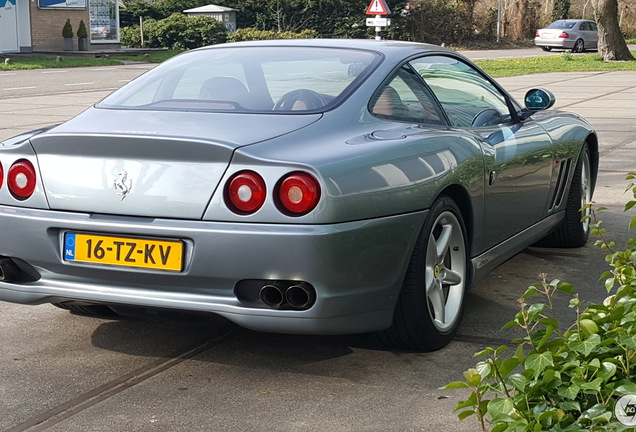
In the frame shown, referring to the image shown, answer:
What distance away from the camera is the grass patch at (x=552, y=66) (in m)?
27.2

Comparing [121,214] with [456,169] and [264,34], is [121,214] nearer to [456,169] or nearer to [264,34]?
[456,169]

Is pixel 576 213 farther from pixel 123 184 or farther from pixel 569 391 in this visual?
pixel 569 391

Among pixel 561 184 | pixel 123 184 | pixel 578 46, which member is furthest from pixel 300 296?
pixel 578 46

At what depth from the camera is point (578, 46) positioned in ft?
151

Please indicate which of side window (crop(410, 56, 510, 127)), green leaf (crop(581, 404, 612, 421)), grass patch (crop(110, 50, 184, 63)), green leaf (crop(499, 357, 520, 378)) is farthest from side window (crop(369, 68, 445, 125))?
grass patch (crop(110, 50, 184, 63))

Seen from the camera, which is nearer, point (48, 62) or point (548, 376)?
point (548, 376)

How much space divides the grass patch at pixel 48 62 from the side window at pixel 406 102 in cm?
2442

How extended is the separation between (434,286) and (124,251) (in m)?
1.29

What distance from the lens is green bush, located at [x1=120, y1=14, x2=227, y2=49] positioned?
40.9 m

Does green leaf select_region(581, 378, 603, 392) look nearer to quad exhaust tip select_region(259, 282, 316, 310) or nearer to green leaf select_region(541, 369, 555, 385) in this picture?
green leaf select_region(541, 369, 555, 385)

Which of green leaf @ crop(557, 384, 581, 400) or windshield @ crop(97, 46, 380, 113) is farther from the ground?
windshield @ crop(97, 46, 380, 113)

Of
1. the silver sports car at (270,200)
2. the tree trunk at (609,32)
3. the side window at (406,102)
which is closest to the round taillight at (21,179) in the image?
the silver sports car at (270,200)

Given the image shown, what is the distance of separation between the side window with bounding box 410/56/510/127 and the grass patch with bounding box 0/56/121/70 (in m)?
23.9

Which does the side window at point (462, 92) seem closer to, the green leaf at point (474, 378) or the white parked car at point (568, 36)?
the green leaf at point (474, 378)
